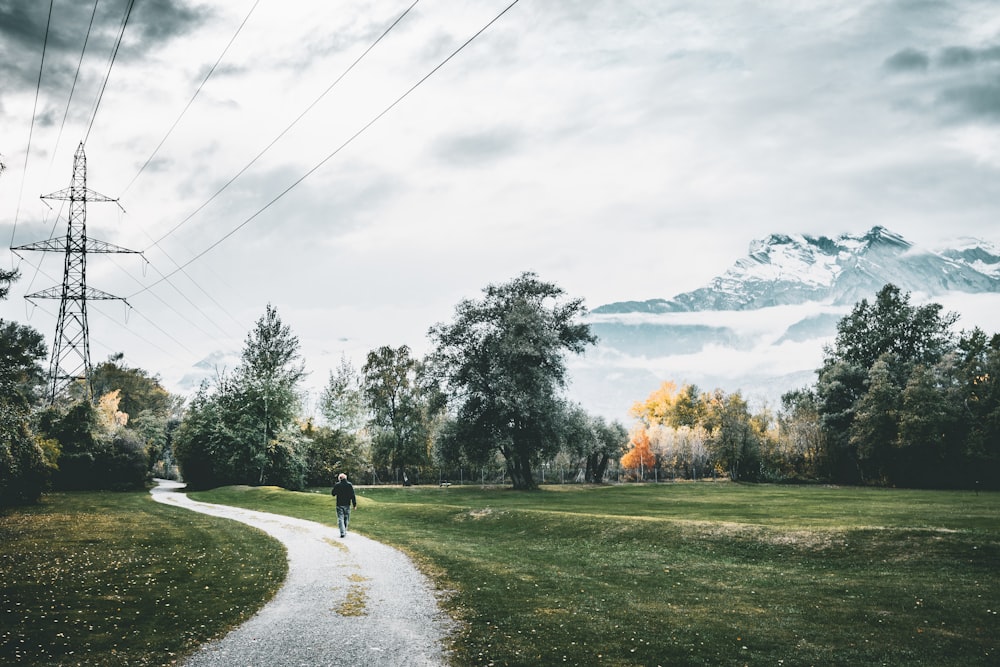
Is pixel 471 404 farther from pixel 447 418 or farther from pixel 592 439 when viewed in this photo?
pixel 592 439

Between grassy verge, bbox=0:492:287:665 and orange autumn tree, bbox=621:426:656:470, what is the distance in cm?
7267

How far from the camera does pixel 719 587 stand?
565 inches

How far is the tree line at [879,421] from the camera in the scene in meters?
56.3

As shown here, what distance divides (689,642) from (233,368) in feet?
185

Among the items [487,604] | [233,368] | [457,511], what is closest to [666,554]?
[487,604]

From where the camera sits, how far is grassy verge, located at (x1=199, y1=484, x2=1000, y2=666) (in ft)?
31.6

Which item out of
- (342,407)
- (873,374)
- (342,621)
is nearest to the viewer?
(342,621)

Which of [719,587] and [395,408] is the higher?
[395,408]

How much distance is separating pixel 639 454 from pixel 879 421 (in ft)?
117

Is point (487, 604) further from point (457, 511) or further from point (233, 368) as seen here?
point (233, 368)

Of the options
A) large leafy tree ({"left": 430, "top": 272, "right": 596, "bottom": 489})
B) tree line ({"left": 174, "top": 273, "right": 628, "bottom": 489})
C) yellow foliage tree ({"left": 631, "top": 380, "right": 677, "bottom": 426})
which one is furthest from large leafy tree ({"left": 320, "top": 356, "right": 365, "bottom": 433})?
yellow foliage tree ({"left": 631, "top": 380, "right": 677, "bottom": 426})

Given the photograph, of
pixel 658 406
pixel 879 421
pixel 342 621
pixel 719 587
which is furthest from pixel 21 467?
pixel 658 406

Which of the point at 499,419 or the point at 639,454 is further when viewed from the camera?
the point at 639,454

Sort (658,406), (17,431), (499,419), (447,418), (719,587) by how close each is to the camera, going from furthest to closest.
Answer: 1. (658,406)
2. (447,418)
3. (499,419)
4. (17,431)
5. (719,587)
